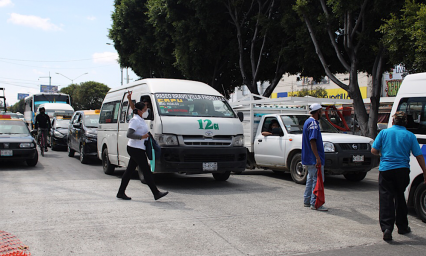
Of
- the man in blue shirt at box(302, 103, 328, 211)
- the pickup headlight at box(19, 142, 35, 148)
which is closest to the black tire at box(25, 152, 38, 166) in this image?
the pickup headlight at box(19, 142, 35, 148)

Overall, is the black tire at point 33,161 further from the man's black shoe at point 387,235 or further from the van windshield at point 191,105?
the man's black shoe at point 387,235

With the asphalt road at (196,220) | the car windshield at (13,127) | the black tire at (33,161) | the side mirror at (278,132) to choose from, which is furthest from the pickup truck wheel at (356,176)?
the car windshield at (13,127)

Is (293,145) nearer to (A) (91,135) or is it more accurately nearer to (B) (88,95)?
(A) (91,135)

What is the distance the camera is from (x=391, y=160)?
17.4 feet

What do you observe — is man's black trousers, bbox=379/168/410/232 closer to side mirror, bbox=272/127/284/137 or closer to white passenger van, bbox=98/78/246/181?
white passenger van, bbox=98/78/246/181

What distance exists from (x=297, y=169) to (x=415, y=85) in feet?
12.6

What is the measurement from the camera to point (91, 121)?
14.7 meters

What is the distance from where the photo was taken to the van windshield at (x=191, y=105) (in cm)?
880

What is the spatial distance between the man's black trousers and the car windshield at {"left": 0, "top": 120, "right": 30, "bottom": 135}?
11364 millimetres

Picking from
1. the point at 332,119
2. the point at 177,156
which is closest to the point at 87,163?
the point at 177,156

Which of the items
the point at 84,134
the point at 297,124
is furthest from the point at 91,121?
the point at 297,124

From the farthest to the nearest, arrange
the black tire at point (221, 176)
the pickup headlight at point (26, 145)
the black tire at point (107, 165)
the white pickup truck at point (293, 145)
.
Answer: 1. the pickup headlight at point (26, 145)
2. the black tire at point (107, 165)
3. the black tire at point (221, 176)
4. the white pickup truck at point (293, 145)

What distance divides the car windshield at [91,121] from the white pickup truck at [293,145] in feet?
16.9

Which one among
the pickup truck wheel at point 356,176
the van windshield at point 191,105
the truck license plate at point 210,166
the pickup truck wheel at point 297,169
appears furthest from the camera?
the pickup truck wheel at point 356,176
